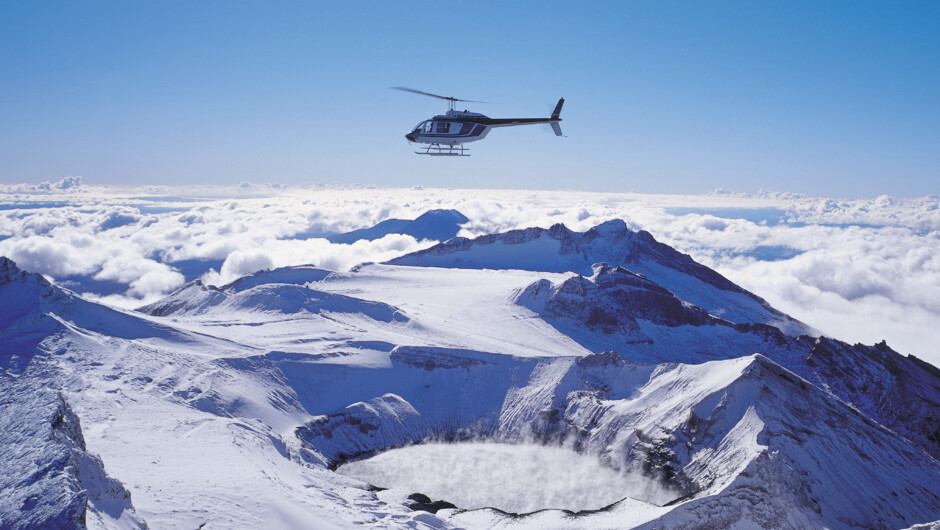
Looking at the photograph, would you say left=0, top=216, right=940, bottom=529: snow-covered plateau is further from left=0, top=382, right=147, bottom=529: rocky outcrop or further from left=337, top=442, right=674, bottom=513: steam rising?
left=337, top=442, right=674, bottom=513: steam rising

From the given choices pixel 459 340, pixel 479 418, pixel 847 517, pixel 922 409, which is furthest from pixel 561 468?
pixel 922 409

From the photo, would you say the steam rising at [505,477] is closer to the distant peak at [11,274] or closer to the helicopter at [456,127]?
the helicopter at [456,127]

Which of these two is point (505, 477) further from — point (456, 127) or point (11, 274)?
point (11, 274)

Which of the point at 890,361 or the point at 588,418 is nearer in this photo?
the point at 588,418

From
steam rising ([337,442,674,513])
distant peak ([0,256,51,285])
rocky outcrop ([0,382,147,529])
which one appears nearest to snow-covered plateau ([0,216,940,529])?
rocky outcrop ([0,382,147,529])

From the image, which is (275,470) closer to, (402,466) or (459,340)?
(402,466)

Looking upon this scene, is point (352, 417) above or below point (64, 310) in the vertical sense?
below

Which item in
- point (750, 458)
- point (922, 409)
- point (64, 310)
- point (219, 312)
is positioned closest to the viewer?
point (750, 458)
